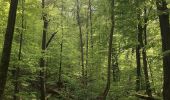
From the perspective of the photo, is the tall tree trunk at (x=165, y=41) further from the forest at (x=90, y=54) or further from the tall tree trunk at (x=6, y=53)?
the tall tree trunk at (x=6, y=53)

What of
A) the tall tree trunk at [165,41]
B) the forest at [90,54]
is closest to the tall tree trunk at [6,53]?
the forest at [90,54]

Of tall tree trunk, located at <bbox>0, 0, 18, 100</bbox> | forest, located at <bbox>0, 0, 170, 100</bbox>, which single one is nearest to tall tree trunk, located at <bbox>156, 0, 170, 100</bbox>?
forest, located at <bbox>0, 0, 170, 100</bbox>

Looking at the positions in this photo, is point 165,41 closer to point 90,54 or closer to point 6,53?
point 6,53

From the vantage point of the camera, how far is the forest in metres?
12.9

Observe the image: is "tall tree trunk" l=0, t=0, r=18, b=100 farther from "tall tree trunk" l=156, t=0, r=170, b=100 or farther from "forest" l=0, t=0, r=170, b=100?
"tall tree trunk" l=156, t=0, r=170, b=100

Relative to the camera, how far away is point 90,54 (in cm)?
3194

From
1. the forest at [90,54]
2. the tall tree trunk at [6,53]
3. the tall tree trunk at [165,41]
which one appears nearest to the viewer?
the tall tree trunk at [6,53]

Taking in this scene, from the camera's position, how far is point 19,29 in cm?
1862

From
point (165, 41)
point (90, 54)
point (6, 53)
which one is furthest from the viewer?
point (90, 54)

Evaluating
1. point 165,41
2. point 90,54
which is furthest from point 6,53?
point 90,54

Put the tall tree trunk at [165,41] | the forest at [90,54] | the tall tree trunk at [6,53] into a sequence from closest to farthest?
the tall tree trunk at [6,53], the tall tree trunk at [165,41], the forest at [90,54]

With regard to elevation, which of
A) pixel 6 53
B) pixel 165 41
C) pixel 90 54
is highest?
pixel 165 41

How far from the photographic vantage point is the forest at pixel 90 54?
1285 centimetres

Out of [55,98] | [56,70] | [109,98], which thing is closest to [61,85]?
[56,70]
